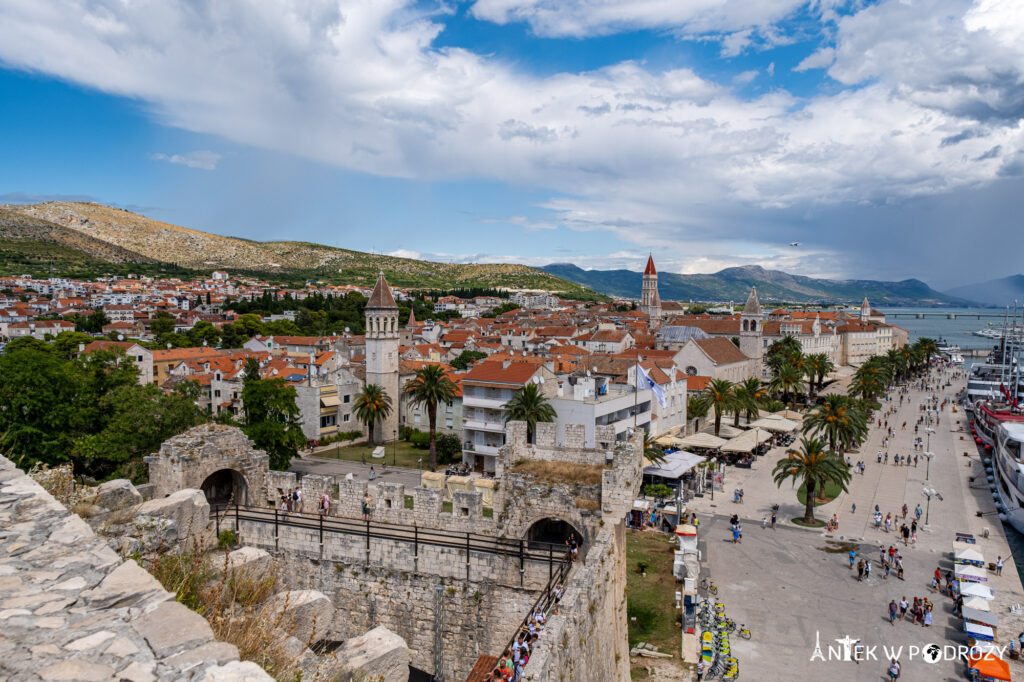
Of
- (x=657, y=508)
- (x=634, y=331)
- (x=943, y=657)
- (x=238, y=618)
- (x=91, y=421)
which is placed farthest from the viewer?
(x=634, y=331)

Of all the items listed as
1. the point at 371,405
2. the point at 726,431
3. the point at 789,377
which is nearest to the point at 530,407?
the point at 371,405

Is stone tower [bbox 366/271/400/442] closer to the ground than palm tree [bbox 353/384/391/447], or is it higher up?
higher up

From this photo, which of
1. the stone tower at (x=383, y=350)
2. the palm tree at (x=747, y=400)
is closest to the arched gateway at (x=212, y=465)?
the stone tower at (x=383, y=350)

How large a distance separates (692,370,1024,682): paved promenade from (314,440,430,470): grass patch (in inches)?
859

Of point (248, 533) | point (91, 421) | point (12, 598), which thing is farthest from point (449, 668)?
point (91, 421)

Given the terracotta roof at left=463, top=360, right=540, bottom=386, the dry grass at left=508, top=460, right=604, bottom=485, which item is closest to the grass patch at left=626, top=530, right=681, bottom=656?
the dry grass at left=508, top=460, right=604, bottom=485

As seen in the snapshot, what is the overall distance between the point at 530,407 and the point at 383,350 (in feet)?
67.3

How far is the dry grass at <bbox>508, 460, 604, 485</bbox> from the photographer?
1464 cm

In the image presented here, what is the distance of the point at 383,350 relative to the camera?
5631cm

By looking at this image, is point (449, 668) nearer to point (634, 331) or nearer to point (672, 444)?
point (672, 444)

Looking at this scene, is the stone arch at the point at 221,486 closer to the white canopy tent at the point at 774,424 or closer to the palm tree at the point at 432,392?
the palm tree at the point at 432,392

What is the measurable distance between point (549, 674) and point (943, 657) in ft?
73.8

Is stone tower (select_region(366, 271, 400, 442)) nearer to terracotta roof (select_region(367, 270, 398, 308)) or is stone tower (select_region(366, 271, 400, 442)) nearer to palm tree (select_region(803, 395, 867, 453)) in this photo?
terracotta roof (select_region(367, 270, 398, 308))

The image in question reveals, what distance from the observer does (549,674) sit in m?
7.59
